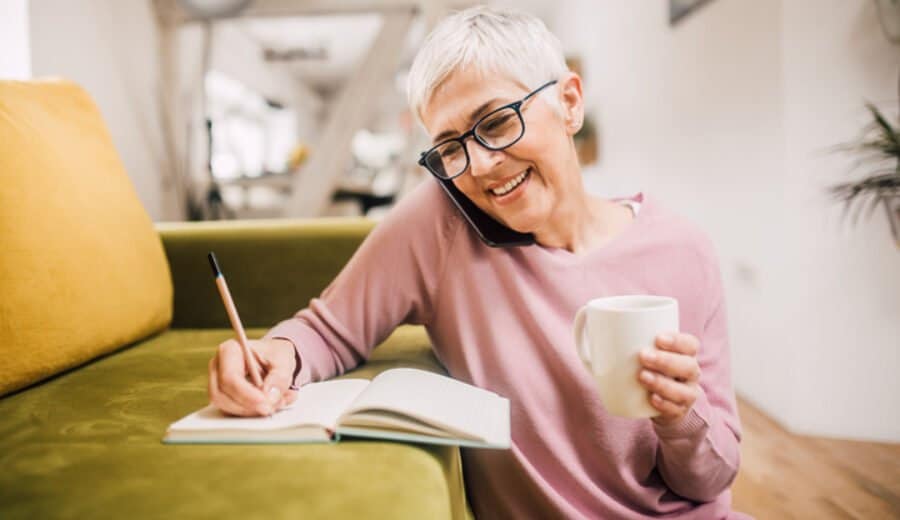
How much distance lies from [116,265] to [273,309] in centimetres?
46

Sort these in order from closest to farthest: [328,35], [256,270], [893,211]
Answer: [256,270] < [893,211] < [328,35]

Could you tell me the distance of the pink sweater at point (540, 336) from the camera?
2.75 feet

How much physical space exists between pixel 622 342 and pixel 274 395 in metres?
0.37

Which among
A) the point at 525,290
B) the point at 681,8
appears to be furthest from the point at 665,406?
the point at 681,8

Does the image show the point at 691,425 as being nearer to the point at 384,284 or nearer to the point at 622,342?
the point at 622,342

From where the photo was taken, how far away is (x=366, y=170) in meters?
8.35

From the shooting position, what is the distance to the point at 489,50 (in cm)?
82

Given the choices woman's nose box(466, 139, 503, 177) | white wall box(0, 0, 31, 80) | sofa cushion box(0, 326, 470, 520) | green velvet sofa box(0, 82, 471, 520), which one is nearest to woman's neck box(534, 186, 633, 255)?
woman's nose box(466, 139, 503, 177)

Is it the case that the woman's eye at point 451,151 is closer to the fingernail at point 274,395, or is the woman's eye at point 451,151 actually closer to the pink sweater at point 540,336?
the pink sweater at point 540,336

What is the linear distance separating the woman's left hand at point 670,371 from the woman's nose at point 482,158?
356 mm

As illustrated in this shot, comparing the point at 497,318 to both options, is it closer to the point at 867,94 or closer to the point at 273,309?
the point at 273,309

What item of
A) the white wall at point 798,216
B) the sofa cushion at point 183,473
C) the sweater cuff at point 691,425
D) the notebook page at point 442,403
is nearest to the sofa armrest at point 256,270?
the sofa cushion at point 183,473

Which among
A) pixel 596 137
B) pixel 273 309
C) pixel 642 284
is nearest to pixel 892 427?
pixel 642 284

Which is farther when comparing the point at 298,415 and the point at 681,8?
the point at 681,8
